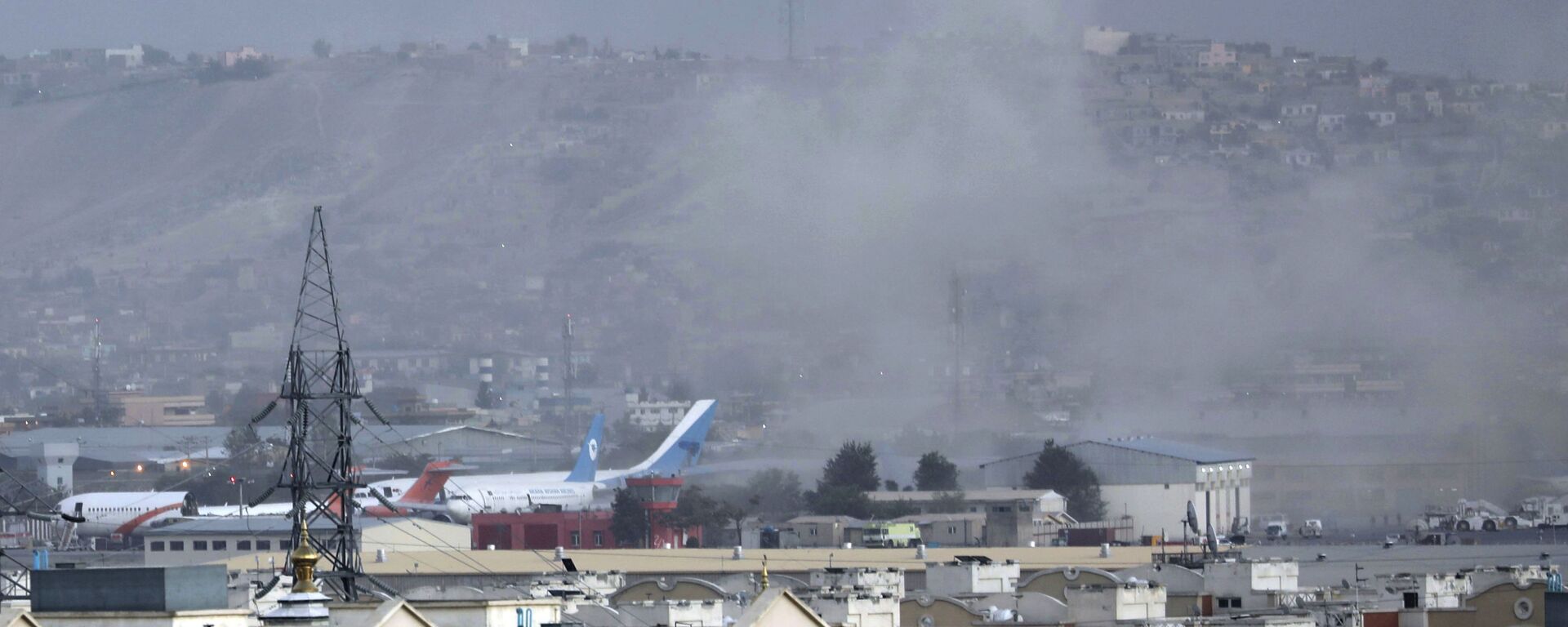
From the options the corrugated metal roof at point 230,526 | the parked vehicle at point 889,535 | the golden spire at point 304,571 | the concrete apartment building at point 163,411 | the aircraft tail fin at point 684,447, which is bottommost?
the golden spire at point 304,571

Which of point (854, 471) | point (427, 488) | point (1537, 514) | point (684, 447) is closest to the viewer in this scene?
point (1537, 514)

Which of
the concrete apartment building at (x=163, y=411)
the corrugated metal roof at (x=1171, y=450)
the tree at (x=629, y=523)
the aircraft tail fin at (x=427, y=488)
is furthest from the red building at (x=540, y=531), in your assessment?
the concrete apartment building at (x=163, y=411)

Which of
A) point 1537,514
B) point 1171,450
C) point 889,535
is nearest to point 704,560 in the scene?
point 889,535

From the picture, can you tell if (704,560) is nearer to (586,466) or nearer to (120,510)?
(120,510)

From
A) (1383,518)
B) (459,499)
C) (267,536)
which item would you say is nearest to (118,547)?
(459,499)

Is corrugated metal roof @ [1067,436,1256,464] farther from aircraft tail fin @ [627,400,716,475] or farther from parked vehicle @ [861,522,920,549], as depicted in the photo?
aircraft tail fin @ [627,400,716,475]

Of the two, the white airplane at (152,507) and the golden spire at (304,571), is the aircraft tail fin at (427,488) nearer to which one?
the white airplane at (152,507)
